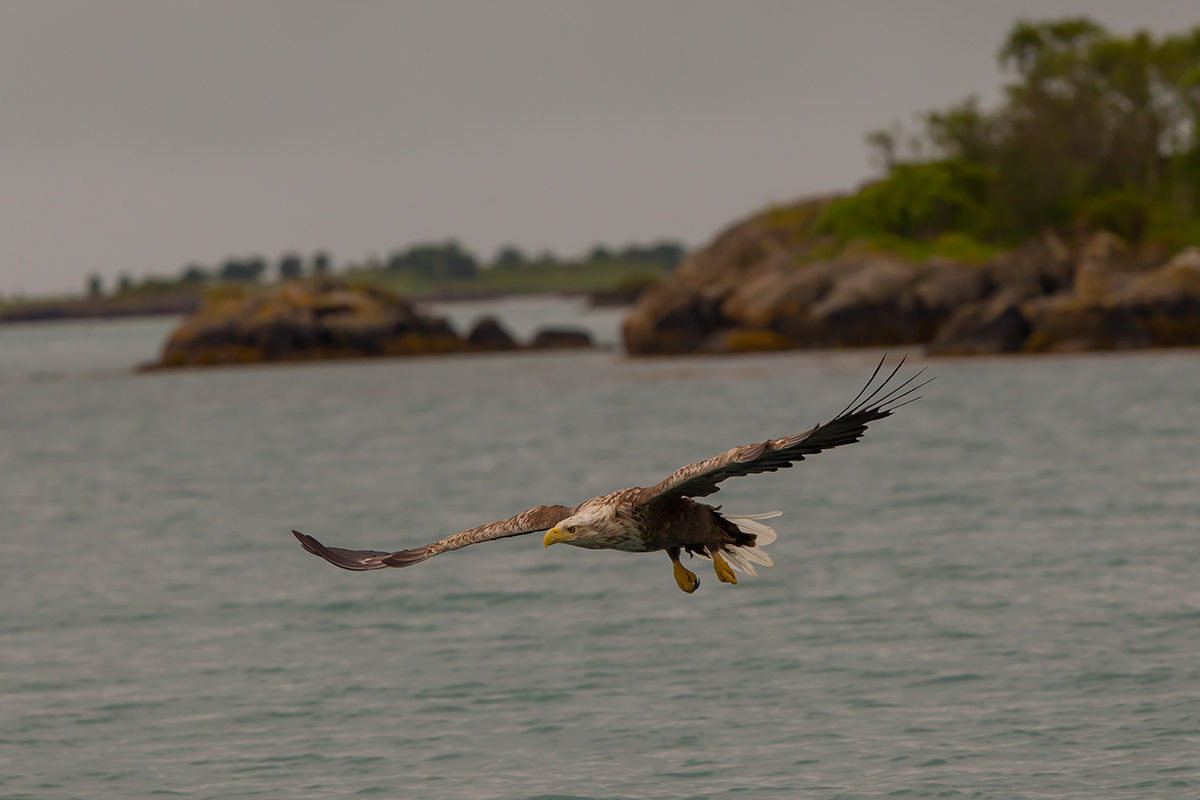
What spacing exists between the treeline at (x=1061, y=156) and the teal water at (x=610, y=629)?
32754mm

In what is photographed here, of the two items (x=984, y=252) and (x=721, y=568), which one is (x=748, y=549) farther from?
(x=984, y=252)

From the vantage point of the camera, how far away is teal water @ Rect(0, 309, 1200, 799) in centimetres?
1814

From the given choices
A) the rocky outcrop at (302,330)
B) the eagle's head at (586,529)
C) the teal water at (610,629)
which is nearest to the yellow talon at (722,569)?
the eagle's head at (586,529)

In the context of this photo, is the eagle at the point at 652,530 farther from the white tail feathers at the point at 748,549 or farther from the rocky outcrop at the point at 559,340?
the rocky outcrop at the point at 559,340

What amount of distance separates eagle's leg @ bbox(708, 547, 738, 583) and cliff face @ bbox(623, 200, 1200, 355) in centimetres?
5555

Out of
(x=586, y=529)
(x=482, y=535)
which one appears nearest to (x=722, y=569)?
(x=586, y=529)

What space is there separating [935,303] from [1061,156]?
1506 centimetres

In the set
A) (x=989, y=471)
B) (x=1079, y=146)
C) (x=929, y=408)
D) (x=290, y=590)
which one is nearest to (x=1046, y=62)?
(x=1079, y=146)

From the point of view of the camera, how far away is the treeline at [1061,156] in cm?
8312

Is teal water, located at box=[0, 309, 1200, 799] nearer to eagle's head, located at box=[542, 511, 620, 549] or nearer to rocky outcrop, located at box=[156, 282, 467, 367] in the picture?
eagle's head, located at box=[542, 511, 620, 549]

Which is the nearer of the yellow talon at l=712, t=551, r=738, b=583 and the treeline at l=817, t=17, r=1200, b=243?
Answer: the yellow talon at l=712, t=551, r=738, b=583

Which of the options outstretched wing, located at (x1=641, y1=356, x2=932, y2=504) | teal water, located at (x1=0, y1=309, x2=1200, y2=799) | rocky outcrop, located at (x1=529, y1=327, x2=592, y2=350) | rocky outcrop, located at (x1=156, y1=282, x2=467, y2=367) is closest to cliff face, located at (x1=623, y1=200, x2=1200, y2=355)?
rocky outcrop, located at (x1=529, y1=327, x2=592, y2=350)

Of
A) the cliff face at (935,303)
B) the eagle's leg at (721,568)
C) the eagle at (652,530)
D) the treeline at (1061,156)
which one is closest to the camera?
the eagle's leg at (721,568)

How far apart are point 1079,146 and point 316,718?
7766 cm
